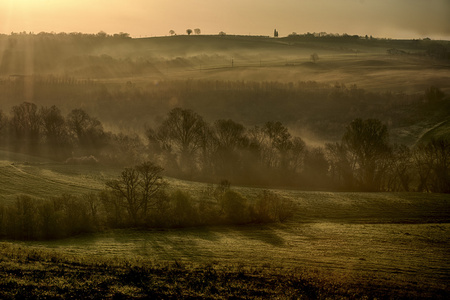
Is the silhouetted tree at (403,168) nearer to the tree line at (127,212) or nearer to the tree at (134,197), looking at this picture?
the tree line at (127,212)

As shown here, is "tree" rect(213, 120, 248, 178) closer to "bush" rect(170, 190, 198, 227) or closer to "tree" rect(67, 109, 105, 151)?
"tree" rect(67, 109, 105, 151)

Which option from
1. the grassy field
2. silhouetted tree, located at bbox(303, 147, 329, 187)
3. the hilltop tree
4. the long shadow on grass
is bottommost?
the long shadow on grass

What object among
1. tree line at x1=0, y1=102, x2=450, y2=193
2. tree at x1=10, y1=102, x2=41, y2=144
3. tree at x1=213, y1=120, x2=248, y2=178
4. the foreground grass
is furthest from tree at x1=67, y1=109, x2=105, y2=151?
the foreground grass

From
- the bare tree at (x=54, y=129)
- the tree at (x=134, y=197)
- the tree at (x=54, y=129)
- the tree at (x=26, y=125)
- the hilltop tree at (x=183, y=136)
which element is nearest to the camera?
the tree at (x=134, y=197)

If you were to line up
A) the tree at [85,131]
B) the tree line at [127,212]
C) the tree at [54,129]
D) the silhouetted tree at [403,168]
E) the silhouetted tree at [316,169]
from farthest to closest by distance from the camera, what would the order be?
the tree at [54,129] → the tree at [85,131] → the silhouetted tree at [316,169] → the silhouetted tree at [403,168] → the tree line at [127,212]

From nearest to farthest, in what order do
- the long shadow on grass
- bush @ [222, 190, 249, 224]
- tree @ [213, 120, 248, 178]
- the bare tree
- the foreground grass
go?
the foreground grass < the long shadow on grass < bush @ [222, 190, 249, 224] < tree @ [213, 120, 248, 178] < the bare tree

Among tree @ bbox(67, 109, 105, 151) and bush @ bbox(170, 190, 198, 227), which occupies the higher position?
tree @ bbox(67, 109, 105, 151)

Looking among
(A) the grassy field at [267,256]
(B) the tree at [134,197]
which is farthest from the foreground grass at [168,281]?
(B) the tree at [134,197]

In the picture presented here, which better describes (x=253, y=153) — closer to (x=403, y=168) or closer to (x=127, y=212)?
(x=403, y=168)

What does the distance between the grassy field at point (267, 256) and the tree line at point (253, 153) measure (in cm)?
1158

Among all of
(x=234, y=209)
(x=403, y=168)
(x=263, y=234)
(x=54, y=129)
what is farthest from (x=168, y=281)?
(x=54, y=129)

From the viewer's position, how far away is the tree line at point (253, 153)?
73562 mm

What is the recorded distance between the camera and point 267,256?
4106cm

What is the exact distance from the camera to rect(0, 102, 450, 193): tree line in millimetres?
73562
